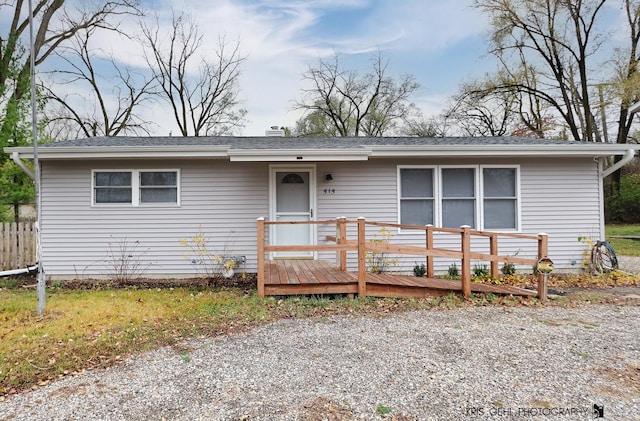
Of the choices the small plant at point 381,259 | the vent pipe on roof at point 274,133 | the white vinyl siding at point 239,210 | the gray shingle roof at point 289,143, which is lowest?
the small plant at point 381,259

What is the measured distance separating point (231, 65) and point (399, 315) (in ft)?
69.6

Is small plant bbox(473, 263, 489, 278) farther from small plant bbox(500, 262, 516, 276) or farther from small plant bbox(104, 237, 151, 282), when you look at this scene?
small plant bbox(104, 237, 151, 282)

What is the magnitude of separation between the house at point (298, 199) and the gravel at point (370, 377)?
10.8ft

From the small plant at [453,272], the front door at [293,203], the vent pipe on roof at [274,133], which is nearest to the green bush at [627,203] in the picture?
the small plant at [453,272]

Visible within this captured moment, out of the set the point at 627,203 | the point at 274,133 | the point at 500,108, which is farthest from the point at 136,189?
the point at 627,203

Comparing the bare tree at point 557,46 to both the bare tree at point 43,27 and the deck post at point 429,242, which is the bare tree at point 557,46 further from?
the bare tree at point 43,27

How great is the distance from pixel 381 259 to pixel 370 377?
432 centimetres

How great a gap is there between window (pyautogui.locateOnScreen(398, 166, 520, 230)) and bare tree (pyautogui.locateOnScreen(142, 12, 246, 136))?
57.7 feet

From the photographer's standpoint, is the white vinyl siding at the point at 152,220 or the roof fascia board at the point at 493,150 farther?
the white vinyl siding at the point at 152,220

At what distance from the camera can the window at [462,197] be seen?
731 centimetres

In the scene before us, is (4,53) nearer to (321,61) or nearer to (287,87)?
→ (287,87)

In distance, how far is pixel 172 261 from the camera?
7.16 m

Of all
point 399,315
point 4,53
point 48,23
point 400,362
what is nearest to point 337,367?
point 400,362

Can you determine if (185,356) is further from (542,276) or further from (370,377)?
(542,276)
